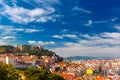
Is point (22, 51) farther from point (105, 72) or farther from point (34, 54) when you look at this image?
point (105, 72)

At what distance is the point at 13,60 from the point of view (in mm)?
54062

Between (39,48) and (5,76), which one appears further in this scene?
(39,48)

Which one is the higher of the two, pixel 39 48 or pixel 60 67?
pixel 39 48

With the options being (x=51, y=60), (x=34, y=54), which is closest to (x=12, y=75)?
A: (x=51, y=60)

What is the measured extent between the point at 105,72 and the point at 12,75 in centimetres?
6406

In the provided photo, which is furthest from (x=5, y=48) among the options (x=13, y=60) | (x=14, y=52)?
(x=13, y=60)

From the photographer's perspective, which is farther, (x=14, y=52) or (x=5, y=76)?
(x=14, y=52)

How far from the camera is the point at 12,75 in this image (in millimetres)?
18109

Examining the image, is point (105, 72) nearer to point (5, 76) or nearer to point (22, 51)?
point (22, 51)

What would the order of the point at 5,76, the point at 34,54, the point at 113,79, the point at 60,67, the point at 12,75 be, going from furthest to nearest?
1. the point at 34,54
2. the point at 60,67
3. the point at 113,79
4. the point at 12,75
5. the point at 5,76

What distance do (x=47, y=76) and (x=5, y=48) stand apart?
2155 inches

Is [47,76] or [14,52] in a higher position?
[14,52]

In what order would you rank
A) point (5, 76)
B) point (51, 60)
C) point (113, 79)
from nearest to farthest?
1. point (5, 76)
2. point (113, 79)
3. point (51, 60)

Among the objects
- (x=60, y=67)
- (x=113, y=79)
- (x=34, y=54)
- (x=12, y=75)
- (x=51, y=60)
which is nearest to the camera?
(x=12, y=75)
